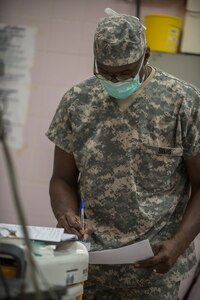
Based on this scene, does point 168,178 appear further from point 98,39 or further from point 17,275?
point 17,275

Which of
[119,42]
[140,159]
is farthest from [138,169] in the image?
[119,42]

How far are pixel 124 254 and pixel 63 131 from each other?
1.67 ft

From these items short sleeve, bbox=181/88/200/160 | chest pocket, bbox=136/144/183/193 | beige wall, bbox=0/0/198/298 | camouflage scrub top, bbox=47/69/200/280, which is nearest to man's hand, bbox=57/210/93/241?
camouflage scrub top, bbox=47/69/200/280

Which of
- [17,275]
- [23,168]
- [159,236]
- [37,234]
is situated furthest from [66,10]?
[17,275]

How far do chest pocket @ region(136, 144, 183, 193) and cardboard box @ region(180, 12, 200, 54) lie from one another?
1127 mm

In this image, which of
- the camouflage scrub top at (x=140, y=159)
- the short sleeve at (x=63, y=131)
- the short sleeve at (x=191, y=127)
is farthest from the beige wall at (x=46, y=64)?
the short sleeve at (x=191, y=127)

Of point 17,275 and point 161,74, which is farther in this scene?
point 161,74

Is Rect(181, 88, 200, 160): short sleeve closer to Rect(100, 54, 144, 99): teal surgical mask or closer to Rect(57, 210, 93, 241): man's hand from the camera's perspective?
Rect(100, 54, 144, 99): teal surgical mask

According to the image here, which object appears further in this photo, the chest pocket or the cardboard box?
the cardboard box

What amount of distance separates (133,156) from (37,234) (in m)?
0.56

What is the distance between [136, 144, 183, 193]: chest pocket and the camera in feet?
5.35

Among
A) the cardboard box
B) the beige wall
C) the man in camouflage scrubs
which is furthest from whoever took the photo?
the beige wall

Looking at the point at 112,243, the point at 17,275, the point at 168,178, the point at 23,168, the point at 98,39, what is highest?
the point at 98,39

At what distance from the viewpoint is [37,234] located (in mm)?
1170
